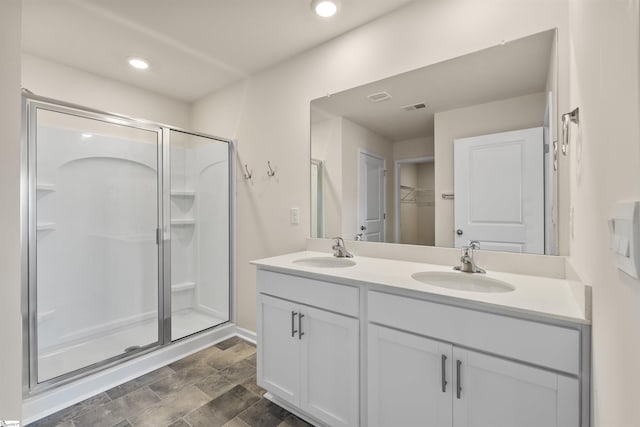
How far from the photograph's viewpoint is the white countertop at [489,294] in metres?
0.90

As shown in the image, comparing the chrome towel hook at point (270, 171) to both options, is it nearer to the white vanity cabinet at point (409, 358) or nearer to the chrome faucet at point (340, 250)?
the chrome faucet at point (340, 250)

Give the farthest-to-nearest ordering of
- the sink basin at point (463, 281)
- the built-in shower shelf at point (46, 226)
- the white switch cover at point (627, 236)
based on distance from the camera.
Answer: the built-in shower shelf at point (46, 226) → the sink basin at point (463, 281) → the white switch cover at point (627, 236)

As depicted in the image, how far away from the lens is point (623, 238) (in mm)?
455

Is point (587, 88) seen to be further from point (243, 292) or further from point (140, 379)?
point (140, 379)

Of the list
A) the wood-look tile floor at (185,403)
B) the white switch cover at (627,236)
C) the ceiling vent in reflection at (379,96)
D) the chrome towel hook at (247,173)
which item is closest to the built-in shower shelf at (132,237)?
the chrome towel hook at (247,173)

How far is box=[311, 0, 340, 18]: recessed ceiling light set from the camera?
1660 mm

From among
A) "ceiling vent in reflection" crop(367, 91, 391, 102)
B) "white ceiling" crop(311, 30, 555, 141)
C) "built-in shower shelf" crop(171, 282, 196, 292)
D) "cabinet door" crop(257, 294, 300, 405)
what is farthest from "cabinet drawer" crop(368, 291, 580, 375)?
"built-in shower shelf" crop(171, 282, 196, 292)

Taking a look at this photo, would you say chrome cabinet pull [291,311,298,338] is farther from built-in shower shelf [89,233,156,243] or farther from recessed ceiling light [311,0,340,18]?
recessed ceiling light [311,0,340,18]

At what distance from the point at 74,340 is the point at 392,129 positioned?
2.94 meters

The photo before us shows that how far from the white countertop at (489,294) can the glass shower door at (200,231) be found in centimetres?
128

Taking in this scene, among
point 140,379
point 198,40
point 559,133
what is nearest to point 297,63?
point 198,40

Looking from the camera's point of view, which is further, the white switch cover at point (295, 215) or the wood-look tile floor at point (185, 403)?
the white switch cover at point (295, 215)

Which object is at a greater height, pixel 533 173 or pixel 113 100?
pixel 113 100

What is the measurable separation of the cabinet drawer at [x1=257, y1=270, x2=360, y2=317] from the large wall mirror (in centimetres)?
59
